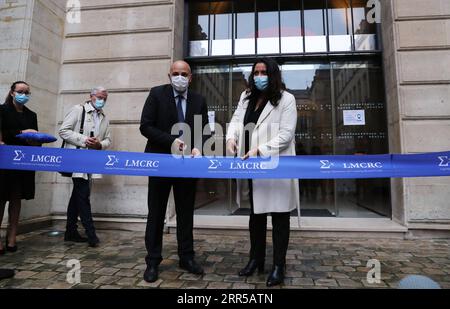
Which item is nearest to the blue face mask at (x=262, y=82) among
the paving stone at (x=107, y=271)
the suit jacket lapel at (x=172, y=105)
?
the suit jacket lapel at (x=172, y=105)

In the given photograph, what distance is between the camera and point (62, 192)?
620cm

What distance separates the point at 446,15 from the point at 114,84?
6.48m

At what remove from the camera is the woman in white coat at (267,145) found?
321cm

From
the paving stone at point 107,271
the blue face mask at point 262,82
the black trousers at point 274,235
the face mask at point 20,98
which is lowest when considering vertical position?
the paving stone at point 107,271

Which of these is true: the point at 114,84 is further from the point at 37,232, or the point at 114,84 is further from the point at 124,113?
the point at 37,232

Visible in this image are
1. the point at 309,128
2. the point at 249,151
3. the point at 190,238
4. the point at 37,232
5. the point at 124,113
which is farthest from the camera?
the point at 309,128

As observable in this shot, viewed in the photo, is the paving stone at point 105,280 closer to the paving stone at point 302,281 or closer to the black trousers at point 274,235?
the black trousers at point 274,235

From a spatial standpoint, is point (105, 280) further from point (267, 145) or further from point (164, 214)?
point (267, 145)

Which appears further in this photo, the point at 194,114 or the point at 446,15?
the point at 446,15

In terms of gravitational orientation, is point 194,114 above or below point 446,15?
below

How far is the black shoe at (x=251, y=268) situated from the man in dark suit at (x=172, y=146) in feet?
1.56
